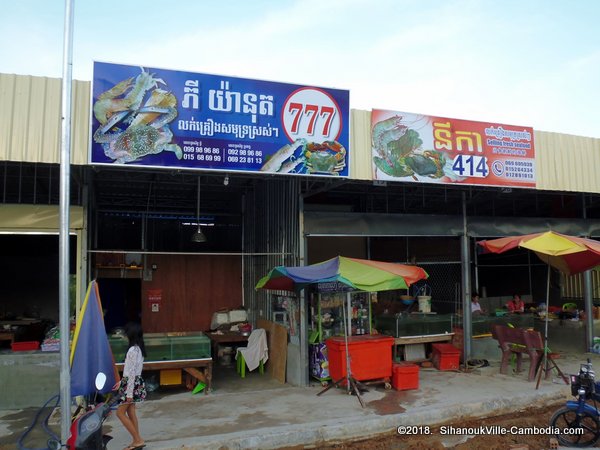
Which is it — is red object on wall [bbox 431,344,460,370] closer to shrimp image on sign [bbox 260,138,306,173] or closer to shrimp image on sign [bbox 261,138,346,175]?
shrimp image on sign [bbox 261,138,346,175]

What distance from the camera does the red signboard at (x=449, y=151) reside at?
8852 mm

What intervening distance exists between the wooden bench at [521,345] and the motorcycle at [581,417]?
2.74m

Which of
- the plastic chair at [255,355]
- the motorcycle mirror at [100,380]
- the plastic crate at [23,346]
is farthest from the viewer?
the plastic chair at [255,355]

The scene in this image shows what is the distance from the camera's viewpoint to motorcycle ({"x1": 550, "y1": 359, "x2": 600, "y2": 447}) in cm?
603

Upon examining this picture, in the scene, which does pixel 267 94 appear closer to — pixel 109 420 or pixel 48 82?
pixel 48 82

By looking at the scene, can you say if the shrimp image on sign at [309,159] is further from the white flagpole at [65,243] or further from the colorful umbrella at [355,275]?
the white flagpole at [65,243]

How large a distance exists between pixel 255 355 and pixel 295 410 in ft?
9.45

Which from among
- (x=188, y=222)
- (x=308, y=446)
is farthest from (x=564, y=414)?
(x=188, y=222)

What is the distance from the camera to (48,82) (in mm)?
6984

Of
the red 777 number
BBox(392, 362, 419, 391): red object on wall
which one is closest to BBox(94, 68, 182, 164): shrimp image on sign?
the red 777 number

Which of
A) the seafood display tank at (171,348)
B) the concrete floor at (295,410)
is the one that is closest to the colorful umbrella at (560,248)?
the concrete floor at (295,410)

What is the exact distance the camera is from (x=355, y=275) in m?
7.73

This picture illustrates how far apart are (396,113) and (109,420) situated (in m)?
6.78

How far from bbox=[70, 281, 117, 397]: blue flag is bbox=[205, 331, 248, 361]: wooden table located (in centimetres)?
532
